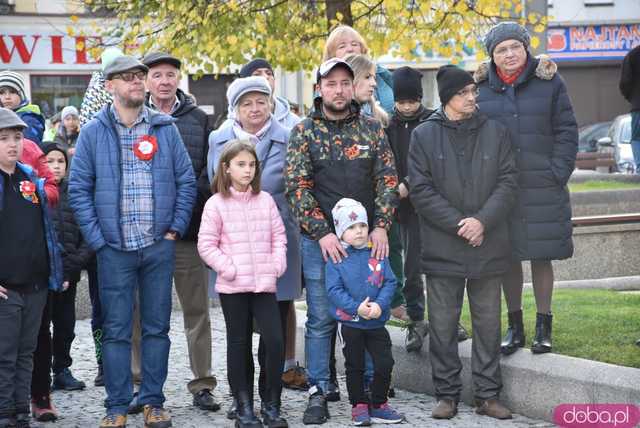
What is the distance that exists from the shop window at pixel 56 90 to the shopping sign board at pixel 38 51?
0.98 feet

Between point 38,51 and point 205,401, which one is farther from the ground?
point 38,51

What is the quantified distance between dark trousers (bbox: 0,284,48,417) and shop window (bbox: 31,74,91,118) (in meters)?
23.6

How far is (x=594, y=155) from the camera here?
95.1 feet

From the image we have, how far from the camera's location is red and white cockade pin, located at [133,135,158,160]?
6.90m

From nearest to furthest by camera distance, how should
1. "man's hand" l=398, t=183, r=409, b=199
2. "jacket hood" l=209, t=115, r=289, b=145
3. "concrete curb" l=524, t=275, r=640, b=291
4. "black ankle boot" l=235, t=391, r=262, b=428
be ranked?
1. "black ankle boot" l=235, t=391, r=262, b=428
2. "jacket hood" l=209, t=115, r=289, b=145
3. "man's hand" l=398, t=183, r=409, b=199
4. "concrete curb" l=524, t=275, r=640, b=291

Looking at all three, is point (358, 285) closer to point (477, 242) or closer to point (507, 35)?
point (477, 242)

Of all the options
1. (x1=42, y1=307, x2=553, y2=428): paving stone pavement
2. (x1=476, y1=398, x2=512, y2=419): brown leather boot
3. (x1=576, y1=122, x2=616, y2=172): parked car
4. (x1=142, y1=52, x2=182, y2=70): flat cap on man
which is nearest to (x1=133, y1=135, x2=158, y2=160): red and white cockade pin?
(x1=142, y1=52, x2=182, y2=70): flat cap on man

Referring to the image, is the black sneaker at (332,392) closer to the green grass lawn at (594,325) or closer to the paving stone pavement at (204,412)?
the paving stone pavement at (204,412)

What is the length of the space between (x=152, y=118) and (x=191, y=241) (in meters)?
0.96

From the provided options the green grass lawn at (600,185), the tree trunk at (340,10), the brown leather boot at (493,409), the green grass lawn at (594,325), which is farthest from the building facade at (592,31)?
the brown leather boot at (493,409)

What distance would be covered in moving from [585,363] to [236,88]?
2759 millimetres

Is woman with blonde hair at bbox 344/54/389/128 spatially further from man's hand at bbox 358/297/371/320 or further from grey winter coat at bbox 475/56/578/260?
man's hand at bbox 358/297/371/320

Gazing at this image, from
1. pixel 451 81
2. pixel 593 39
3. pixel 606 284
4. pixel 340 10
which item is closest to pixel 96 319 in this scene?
pixel 451 81

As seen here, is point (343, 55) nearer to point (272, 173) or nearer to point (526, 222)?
point (272, 173)
